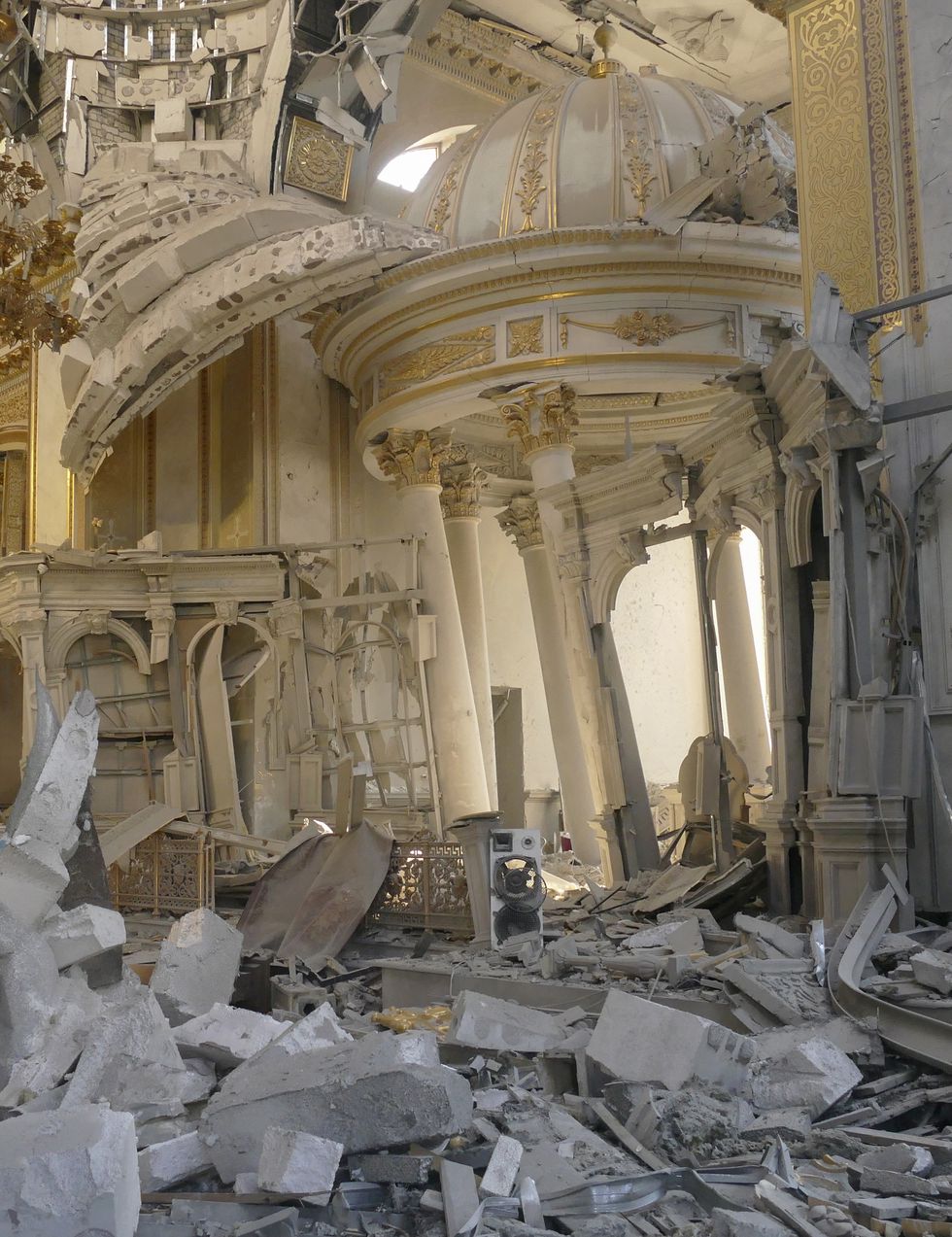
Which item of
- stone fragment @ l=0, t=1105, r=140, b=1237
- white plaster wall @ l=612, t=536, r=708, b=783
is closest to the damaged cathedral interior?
stone fragment @ l=0, t=1105, r=140, b=1237

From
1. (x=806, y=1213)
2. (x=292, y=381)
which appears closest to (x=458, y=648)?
(x=292, y=381)

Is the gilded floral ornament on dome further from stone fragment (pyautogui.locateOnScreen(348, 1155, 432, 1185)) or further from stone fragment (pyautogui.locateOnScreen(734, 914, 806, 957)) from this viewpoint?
stone fragment (pyautogui.locateOnScreen(348, 1155, 432, 1185))

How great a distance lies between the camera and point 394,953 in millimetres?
10367

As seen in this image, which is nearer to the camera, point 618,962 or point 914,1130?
point 914,1130

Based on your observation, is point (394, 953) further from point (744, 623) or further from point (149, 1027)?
point (744, 623)

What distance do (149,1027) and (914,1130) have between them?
306 cm

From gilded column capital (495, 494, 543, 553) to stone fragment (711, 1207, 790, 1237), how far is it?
14.4 m

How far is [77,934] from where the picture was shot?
6.16m

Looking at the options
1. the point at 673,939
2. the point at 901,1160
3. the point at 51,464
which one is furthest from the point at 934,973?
the point at 51,464

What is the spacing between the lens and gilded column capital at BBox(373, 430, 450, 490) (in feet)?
50.9

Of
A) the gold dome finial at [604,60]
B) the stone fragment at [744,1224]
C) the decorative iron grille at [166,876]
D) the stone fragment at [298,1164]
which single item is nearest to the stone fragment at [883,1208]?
the stone fragment at [744,1224]

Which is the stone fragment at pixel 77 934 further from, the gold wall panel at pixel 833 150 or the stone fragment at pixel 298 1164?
the gold wall panel at pixel 833 150

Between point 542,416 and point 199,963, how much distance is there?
8371 millimetres

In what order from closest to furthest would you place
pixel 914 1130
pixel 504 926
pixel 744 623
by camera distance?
pixel 914 1130 → pixel 504 926 → pixel 744 623
